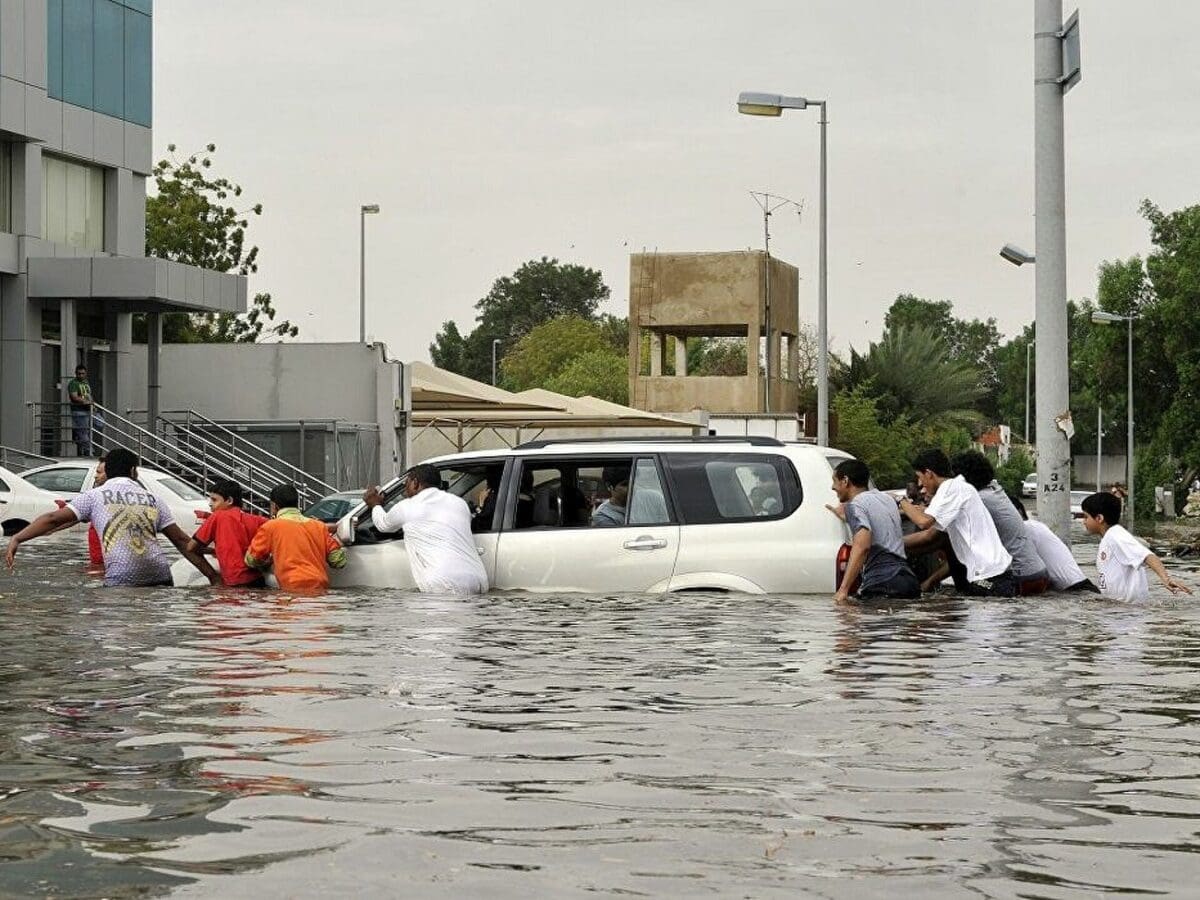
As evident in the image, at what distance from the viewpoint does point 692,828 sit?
6.21m

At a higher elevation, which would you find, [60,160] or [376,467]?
[60,160]

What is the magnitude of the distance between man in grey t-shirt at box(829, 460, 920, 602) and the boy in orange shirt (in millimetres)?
3848

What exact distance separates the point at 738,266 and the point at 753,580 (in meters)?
46.3

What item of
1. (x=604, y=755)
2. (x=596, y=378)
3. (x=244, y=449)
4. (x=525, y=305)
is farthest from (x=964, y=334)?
(x=604, y=755)

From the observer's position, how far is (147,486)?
97.7ft

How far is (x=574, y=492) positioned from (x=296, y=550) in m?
2.18

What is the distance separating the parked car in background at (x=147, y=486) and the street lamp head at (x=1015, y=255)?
12.4 m

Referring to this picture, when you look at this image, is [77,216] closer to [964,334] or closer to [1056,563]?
[1056,563]

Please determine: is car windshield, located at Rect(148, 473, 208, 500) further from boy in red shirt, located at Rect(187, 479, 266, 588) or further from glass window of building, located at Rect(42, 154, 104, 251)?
glass window of building, located at Rect(42, 154, 104, 251)

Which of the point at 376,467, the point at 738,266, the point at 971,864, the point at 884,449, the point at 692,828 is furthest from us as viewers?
the point at 884,449

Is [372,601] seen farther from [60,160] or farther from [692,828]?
[60,160]

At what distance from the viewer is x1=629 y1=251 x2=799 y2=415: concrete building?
199 ft

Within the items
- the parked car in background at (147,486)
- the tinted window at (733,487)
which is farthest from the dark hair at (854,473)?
the parked car in background at (147,486)

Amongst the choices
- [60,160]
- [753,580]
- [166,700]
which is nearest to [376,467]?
[60,160]
